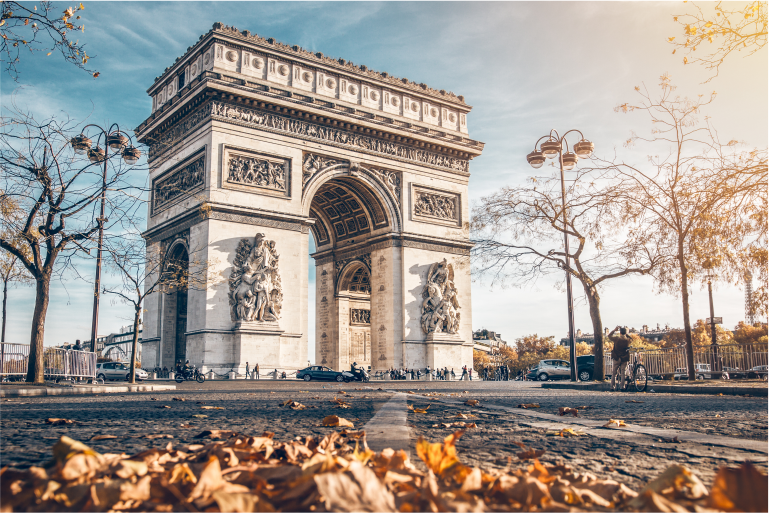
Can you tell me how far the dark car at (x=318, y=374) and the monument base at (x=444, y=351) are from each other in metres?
5.02

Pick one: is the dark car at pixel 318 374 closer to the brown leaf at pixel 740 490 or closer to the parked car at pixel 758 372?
the parked car at pixel 758 372

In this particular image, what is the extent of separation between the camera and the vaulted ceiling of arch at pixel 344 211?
3222 centimetres

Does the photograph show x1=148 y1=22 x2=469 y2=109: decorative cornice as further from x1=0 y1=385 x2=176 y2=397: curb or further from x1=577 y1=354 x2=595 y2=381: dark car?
x1=0 y1=385 x2=176 y2=397: curb

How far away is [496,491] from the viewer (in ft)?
5.57

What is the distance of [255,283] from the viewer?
26359 mm

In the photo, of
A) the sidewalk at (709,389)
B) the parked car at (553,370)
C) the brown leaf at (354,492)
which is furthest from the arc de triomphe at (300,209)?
the brown leaf at (354,492)

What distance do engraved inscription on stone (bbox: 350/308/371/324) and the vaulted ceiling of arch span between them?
4383mm

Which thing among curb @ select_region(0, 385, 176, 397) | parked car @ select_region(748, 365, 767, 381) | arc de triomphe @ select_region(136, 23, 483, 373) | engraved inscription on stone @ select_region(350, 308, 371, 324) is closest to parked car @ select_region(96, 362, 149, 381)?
arc de triomphe @ select_region(136, 23, 483, 373)

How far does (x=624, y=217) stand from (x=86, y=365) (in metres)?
16.2

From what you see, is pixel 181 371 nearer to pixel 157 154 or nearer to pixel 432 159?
pixel 157 154

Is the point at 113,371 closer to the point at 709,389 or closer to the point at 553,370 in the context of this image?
the point at 553,370

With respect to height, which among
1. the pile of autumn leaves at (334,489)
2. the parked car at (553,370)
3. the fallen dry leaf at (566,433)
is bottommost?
the parked car at (553,370)

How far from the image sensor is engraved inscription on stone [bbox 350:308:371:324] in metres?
36.0

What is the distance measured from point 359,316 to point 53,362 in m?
21.0
